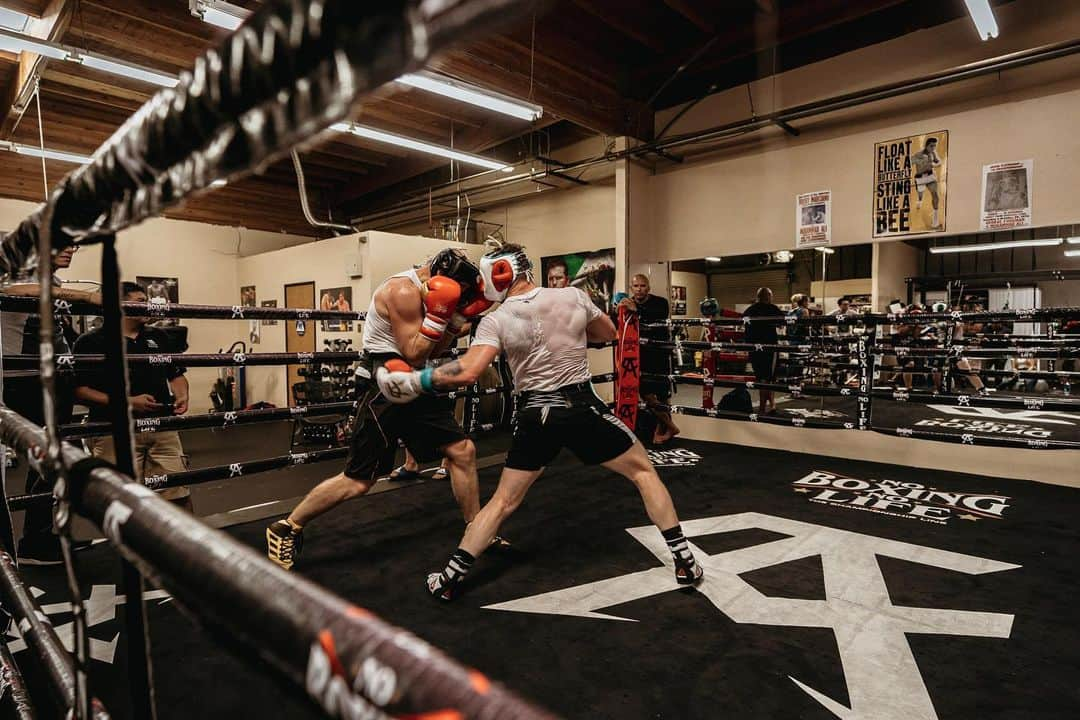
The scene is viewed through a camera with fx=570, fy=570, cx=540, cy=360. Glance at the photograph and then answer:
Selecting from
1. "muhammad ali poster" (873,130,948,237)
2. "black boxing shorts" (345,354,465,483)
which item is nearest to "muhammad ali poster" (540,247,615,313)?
"muhammad ali poster" (873,130,948,237)

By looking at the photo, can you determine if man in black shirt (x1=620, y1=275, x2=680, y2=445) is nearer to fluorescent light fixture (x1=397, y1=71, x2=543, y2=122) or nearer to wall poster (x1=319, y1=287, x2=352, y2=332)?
fluorescent light fixture (x1=397, y1=71, x2=543, y2=122)

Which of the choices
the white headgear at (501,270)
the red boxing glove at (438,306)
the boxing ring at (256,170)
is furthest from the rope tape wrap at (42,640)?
the white headgear at (501,270)

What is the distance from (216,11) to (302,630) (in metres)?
3.95

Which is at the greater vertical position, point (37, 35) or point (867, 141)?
point (37, 35)

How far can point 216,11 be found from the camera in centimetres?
321

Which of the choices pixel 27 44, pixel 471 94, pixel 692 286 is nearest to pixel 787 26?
pixel 692 286

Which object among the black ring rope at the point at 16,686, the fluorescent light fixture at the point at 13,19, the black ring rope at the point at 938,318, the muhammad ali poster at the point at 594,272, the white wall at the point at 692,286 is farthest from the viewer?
the muhammad ali poster at the point at 594,272

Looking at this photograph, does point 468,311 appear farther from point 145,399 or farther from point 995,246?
point 995,246

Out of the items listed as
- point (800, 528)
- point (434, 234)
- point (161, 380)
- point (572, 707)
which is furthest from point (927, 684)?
point (434, 234)

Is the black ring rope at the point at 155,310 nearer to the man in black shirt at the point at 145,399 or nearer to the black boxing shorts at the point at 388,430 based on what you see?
the man in black shirt at the point at 145,399

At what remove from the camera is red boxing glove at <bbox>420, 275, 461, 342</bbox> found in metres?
2.07

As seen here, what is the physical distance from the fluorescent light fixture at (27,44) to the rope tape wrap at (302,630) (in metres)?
4.40

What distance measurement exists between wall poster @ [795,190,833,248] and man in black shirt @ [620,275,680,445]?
1.36 metres

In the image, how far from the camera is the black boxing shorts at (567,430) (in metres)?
2.20
